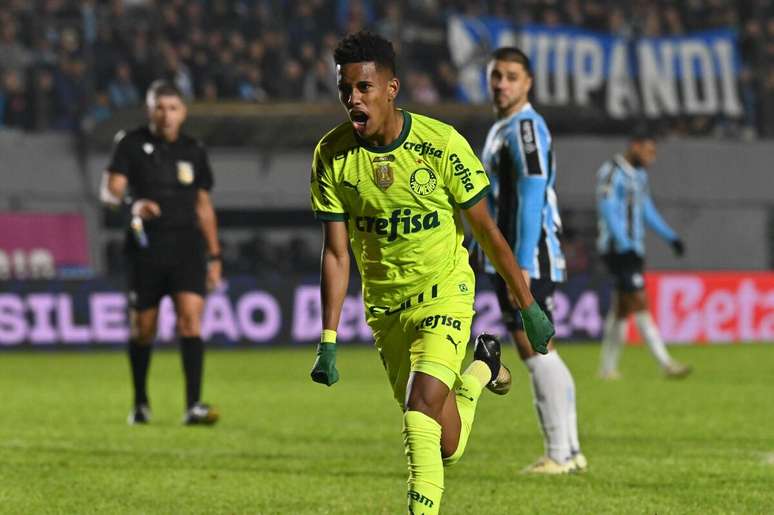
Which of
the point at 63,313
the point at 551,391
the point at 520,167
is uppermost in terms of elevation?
the point at 520,167

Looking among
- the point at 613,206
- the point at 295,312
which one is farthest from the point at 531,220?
the point at 295,312

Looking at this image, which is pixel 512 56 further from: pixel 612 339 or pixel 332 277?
pixel 612 339

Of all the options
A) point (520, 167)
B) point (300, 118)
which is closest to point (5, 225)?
point (300, 118)

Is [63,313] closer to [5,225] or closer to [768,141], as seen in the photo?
[5,225]

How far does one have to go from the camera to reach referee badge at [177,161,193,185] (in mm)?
10953

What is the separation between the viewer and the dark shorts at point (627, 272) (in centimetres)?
1514

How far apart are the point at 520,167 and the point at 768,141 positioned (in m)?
18.4

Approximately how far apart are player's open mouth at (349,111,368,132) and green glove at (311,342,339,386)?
843 mm

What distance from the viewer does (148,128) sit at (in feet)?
36.3

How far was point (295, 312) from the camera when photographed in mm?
20672

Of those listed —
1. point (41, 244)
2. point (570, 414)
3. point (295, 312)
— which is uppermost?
point (570, 414)

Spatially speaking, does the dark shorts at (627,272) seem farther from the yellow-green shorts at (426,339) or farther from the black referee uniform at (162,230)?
the yellow-green shorts at (426,339)

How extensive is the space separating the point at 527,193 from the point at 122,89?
16.2 m

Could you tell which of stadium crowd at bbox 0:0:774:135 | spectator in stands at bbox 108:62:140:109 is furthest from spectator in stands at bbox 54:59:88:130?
spectator in stands at bbox 108:62:140:109
